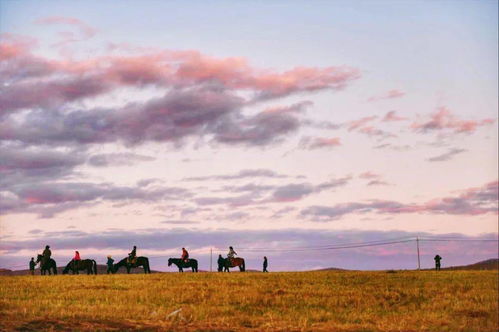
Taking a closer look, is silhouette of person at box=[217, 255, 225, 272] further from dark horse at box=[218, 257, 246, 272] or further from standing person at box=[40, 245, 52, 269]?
standing person at box=[40, 245, 52, 269]

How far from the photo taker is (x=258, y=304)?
2939 cm

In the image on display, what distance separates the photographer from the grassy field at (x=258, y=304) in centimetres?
2362

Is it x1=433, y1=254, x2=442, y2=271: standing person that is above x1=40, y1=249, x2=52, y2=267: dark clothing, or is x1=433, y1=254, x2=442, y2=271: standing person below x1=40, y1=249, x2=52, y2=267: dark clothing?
below

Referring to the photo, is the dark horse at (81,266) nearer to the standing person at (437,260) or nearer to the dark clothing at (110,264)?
the dark clothing at (110,264)

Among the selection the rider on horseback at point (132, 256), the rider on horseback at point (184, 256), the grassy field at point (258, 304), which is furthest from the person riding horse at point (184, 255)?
the grassy field at point (258, 304)

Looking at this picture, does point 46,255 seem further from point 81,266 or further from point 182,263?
point 182,263

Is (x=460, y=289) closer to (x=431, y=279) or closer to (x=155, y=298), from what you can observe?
(x=431, y=279)

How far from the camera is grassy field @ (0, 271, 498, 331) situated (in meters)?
23.6

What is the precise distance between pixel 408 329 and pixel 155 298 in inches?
490

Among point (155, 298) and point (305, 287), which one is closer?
point (155, 298)

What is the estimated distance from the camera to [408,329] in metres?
23.7

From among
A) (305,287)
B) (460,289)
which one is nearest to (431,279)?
(460,289)

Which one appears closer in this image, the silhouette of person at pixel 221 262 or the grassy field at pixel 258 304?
the grassy field at pixel 258 304

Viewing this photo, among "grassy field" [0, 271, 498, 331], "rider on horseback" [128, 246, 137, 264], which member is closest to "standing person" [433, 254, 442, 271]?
"grassy field" [0, 271, 498, 331]
